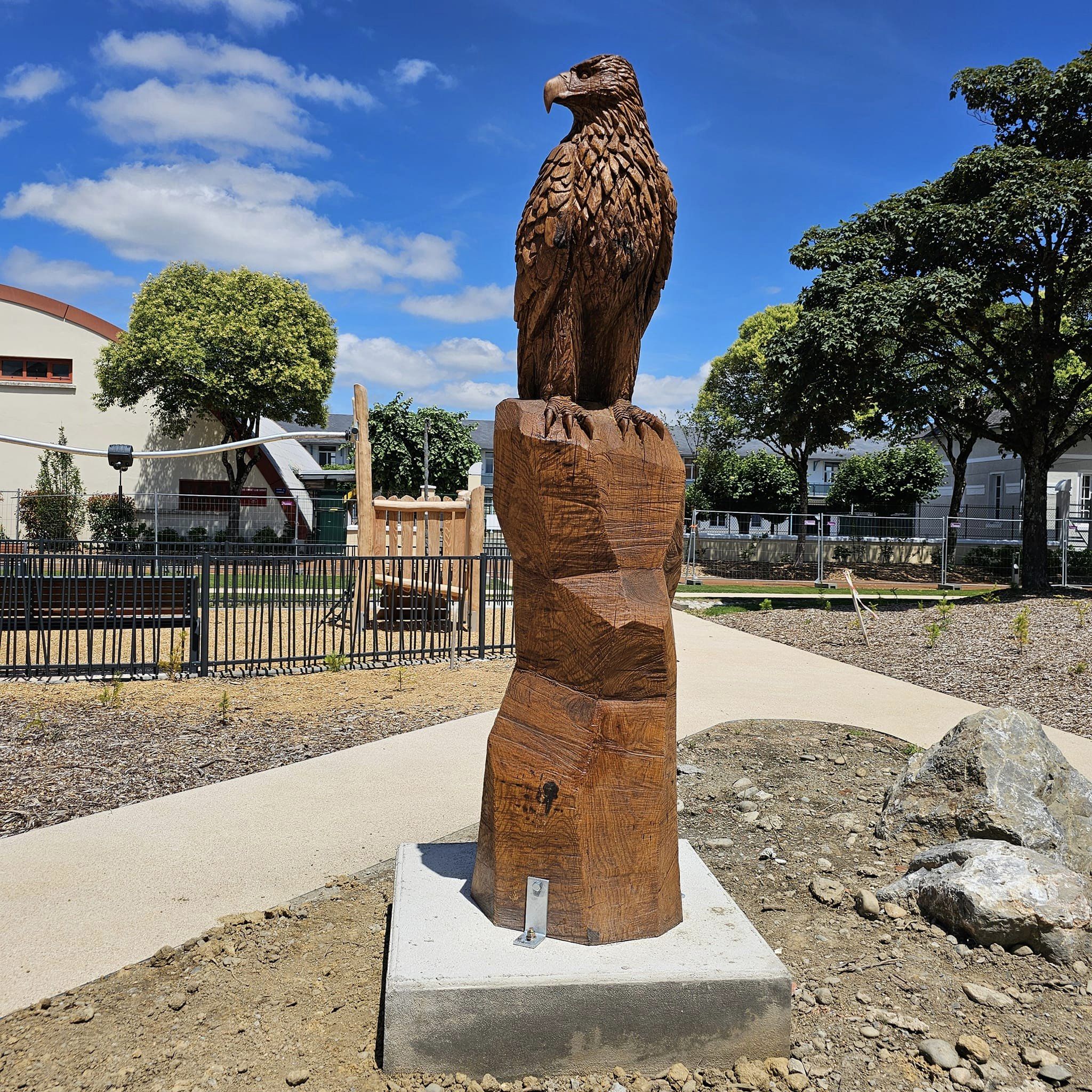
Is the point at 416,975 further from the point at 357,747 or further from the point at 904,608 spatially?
the point at 904,608

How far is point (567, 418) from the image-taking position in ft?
9.63

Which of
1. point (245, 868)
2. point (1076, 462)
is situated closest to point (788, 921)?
point (245, 868)

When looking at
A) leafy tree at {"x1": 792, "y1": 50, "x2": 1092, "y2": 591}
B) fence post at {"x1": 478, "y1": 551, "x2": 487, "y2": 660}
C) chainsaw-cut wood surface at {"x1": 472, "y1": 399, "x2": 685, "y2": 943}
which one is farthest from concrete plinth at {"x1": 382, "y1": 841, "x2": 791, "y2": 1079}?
leafy tree at {"x1": 792, "y1": 50, "x2": 1092, "y2": 591}

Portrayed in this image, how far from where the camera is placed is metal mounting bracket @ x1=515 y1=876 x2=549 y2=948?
2.91 meters

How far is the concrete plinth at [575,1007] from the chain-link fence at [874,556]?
1982 cm

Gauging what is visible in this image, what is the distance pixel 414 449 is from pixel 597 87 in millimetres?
31424

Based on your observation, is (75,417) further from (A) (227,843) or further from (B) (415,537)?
(A) (227,843)

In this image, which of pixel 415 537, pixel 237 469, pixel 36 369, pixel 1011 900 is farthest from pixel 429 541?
pixel 36 369

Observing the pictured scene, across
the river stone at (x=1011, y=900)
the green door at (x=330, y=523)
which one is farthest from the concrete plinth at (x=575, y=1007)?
the green door at (x=330, y=523)

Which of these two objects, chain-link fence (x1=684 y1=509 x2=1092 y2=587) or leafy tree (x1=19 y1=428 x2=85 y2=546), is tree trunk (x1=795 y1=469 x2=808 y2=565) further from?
leafy tree (x1=19 y1=428 x2=85 y2=546)

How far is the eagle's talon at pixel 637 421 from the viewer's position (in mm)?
3010

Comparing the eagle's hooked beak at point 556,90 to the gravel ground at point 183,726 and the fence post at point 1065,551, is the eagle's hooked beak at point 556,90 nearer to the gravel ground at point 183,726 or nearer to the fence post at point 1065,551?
the gravel ground at point 183,726

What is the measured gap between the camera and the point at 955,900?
136 inches

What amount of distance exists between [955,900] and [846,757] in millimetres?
2546
